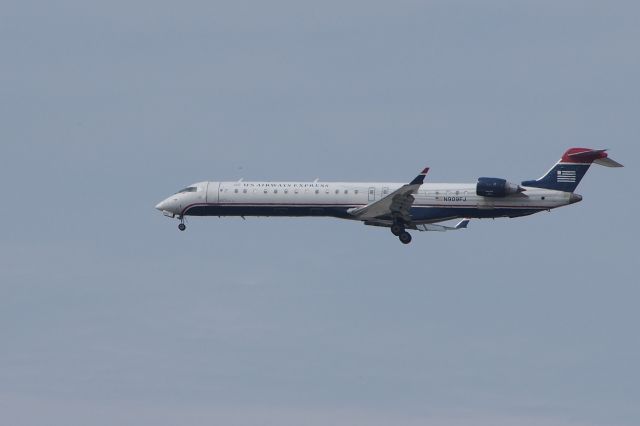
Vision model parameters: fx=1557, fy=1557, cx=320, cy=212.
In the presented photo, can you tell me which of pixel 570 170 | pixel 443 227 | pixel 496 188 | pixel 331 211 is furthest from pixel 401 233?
pixel 570 170

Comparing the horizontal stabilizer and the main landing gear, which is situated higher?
the horizontal stabilizer

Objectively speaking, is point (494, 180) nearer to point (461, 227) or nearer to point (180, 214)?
point (461, 227)

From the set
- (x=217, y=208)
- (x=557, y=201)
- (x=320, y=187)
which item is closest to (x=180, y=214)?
(x=217, y=208)

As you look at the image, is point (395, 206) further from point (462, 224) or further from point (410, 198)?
point (462, 224)

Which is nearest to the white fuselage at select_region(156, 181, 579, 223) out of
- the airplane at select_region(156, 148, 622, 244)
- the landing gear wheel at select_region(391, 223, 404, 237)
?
the airplane at select_region(156, 148, 622, 244)

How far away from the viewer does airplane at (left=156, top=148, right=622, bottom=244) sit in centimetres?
7519

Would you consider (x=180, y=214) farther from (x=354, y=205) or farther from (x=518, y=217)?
(x=518, y=217)

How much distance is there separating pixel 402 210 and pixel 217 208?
9795mm

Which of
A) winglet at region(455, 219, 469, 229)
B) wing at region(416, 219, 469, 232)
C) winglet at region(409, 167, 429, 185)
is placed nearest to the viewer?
winglet at region(409, 167, 429, 185)

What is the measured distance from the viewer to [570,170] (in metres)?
75.6

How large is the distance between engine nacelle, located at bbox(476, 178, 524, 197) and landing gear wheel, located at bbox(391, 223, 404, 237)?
4.26m

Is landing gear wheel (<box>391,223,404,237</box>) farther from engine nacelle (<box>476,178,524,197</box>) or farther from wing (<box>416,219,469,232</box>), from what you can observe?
engine nacelle (<box>476,178,524,197</box>)

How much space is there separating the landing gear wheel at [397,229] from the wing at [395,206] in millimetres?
453

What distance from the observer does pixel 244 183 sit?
78375 mm
